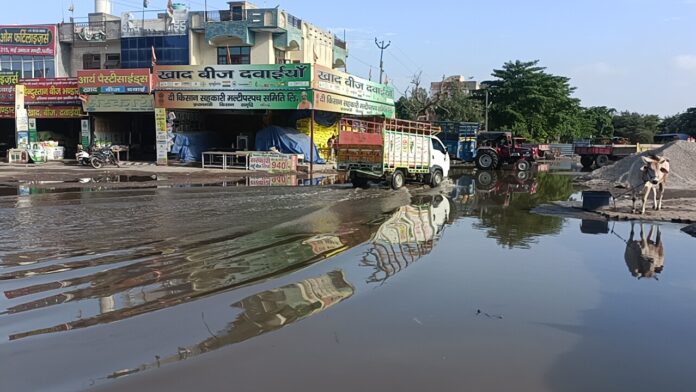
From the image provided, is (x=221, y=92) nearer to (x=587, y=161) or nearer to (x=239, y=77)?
(x=239, y=77)

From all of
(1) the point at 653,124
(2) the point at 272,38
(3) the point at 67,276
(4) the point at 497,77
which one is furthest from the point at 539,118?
(3) the point at 67,276

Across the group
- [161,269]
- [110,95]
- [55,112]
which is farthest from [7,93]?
[161,269]

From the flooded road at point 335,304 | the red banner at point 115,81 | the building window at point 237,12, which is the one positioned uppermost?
the building window at point 237,12

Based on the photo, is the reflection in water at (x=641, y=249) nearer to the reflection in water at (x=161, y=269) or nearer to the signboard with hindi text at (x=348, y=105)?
the reflection in water at (x=161, y=269)

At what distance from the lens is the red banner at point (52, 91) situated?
33.5 metres

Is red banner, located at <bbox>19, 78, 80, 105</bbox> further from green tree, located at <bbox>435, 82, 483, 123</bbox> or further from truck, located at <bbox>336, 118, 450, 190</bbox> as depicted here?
green tree, located at <bbox>435, 82, 483, 123</bbox>

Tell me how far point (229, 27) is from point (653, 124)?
76961 millimetres

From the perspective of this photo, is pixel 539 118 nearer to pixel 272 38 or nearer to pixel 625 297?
pixel 272 38

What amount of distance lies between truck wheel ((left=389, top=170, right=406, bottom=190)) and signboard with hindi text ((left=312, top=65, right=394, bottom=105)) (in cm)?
1096

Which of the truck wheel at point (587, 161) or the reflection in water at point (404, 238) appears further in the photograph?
the truck wheel at point (587, 161)

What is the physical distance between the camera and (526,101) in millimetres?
56062

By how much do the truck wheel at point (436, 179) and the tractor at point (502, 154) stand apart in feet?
41.8

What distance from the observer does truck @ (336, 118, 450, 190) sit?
63.2 feet

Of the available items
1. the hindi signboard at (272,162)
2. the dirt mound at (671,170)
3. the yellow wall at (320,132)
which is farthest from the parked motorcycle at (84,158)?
the dirt mound at (671,170)
